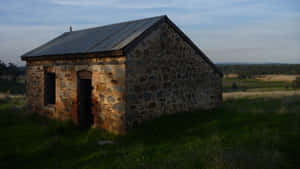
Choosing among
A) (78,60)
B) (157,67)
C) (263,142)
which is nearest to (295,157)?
(263,142)

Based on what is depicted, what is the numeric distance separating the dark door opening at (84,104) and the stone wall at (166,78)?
2617 mm

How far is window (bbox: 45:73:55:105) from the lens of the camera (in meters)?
12.6

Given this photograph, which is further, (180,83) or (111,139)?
(180,83)

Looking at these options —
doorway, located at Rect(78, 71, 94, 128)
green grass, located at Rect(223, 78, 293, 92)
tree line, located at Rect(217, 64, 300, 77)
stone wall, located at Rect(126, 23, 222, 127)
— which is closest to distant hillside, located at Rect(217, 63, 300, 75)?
tree line, located at Rect(217, 64, 300, 77)

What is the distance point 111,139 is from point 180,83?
3.88m

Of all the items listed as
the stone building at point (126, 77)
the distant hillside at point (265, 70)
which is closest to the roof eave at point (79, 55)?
the stone building at point (126, 77)

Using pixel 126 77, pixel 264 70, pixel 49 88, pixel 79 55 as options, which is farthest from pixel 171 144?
pixel 264 70

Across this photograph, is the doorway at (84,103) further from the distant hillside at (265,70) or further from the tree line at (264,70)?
the distant hillside at (265,70)

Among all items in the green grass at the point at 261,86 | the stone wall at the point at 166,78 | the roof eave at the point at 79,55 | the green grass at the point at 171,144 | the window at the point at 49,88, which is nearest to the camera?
the green grass at the point at 171,144

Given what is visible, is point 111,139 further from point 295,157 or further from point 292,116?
point 292,116

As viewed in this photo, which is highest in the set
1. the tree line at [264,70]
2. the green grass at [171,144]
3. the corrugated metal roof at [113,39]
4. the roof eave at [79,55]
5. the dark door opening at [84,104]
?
the tree line at [264,70]

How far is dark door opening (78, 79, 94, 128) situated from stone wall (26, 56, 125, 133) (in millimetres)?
203

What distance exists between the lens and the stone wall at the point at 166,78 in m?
9.27

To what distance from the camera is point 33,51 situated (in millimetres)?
14242
